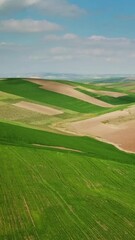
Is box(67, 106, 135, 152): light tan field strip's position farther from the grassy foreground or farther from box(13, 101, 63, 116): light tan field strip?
box(13, 101, 63, 116): light tan field strip

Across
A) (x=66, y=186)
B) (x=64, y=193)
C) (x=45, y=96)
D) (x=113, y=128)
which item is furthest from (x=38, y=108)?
(x=64, y=193)

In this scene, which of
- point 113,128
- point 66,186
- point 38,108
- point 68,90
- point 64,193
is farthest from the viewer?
point 68,90

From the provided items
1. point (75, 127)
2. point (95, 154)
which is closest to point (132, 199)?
point (95, 154)

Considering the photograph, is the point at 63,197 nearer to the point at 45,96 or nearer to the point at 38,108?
the point at 38,108

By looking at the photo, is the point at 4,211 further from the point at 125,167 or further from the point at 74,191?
the point at 125,167

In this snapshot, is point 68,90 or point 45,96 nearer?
point 45,96

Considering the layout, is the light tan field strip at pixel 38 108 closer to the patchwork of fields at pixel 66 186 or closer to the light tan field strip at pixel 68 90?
the patchwork of fields at pixel 66 186
